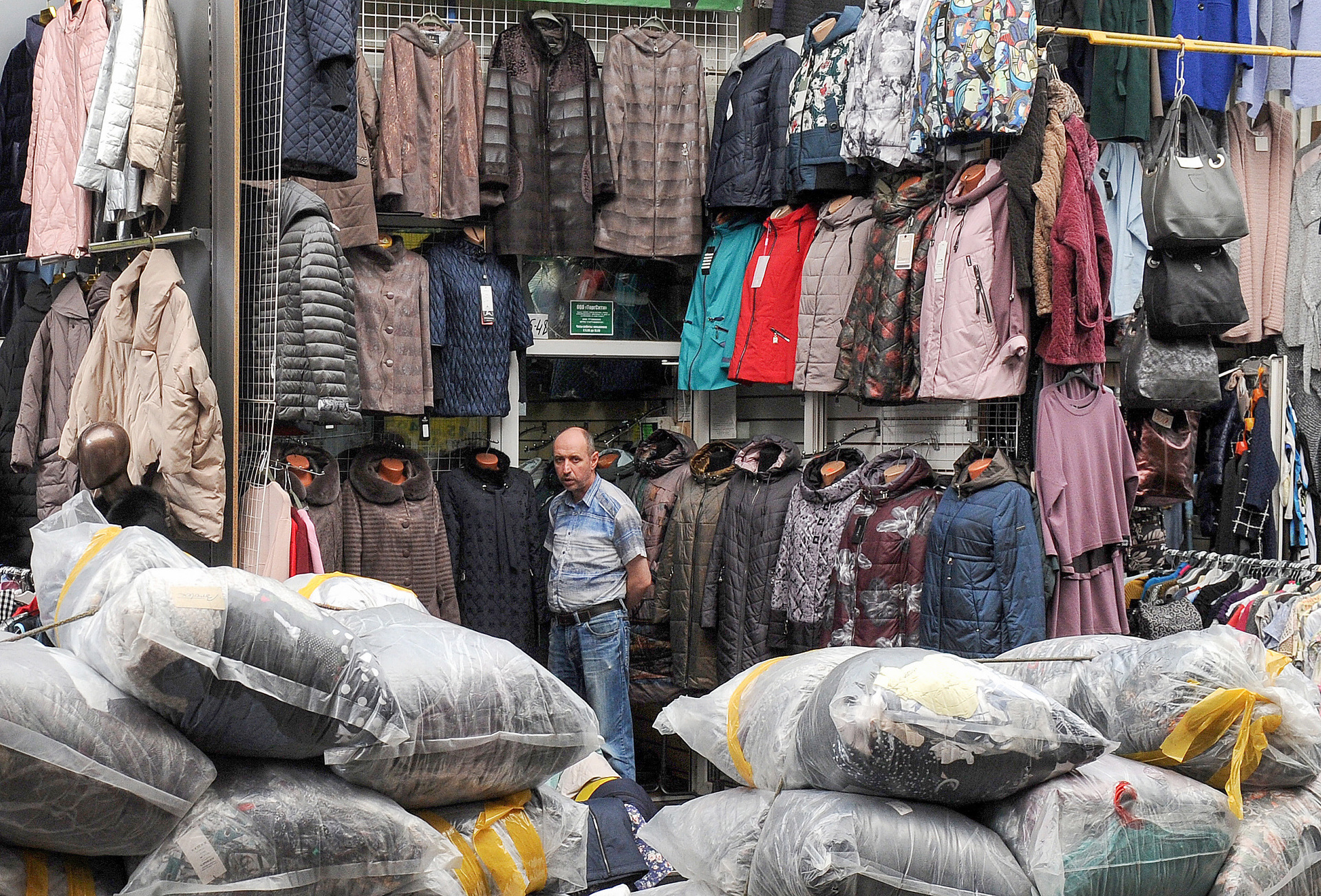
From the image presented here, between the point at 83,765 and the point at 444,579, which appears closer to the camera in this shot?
the point at 83,765

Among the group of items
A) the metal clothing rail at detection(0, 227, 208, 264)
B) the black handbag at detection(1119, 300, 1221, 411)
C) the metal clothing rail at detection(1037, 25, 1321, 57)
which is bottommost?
the black handbag at detection(1119, 300, 1221, 411)

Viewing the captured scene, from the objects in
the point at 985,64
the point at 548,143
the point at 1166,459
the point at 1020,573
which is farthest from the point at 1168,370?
the point at 548,143

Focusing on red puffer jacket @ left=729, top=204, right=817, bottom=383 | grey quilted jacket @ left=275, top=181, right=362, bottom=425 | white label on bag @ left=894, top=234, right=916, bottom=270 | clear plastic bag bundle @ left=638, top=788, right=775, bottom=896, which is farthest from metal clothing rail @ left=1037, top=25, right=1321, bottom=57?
clear plastic bag bundle @ left=638, top=788, right=775, bottom=896

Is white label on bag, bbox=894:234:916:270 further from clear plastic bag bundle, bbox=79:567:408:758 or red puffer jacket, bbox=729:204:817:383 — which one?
clear plastic bag bundle, bbox=79:567:408:758

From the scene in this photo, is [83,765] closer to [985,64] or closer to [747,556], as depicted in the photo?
[985,64]

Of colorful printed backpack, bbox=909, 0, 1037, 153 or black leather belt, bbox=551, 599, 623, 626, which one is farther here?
black leather belt, bbox=551, 599, 623, 626

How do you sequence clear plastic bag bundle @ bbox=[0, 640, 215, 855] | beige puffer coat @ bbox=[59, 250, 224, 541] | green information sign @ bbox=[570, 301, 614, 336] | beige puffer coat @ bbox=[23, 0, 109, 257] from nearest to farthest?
1. clear plastic bag bundle @ bbox=[0, 640, 215, 855]
2. beige puffer coat @ bbox=[59, 250, 224, 541]
3. beige puffer coat @ bbox=[23, 0, 109, 257]
4. green information sign @ bbox=[570, 301, 614, 336]

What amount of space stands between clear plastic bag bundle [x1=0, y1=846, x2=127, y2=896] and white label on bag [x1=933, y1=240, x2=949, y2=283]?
3866mm

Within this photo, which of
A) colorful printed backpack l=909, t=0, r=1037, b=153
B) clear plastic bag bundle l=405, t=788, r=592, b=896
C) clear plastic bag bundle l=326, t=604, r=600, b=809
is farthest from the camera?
colorful printed backpack l=909, t=0, r=1037, b=153

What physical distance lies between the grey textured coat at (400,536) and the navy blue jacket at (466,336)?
439 millimetres

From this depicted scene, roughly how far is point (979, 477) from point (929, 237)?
39.7 inches

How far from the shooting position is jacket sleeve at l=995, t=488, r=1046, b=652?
4738mm

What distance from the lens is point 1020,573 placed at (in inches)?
188

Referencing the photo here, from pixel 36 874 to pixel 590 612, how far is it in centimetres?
385
